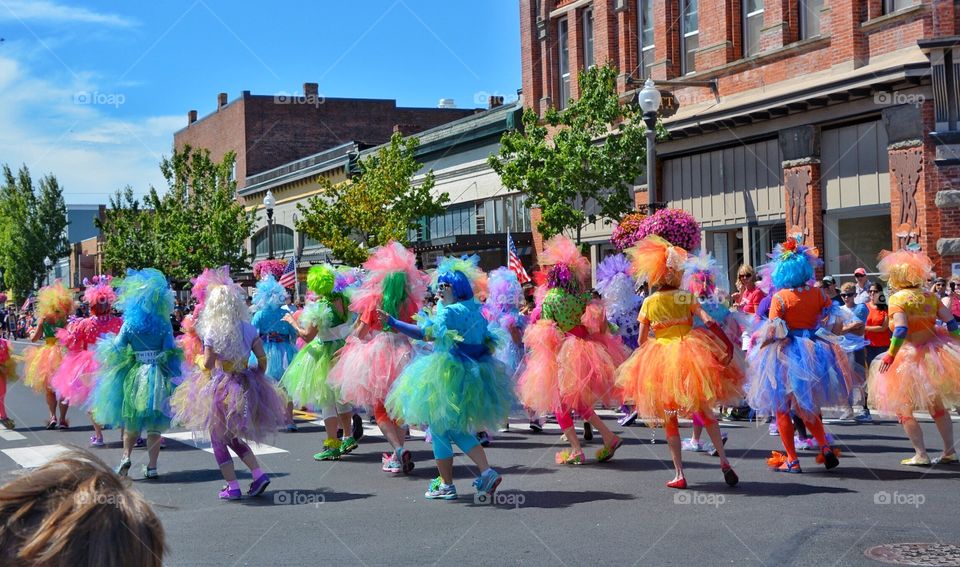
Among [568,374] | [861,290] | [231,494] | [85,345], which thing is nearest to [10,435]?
[85,345]

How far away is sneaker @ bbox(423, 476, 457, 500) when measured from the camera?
8.62 metres

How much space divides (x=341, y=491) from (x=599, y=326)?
304 cm

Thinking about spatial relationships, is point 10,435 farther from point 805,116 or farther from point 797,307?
point 805,116

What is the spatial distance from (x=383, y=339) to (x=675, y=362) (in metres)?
3.08

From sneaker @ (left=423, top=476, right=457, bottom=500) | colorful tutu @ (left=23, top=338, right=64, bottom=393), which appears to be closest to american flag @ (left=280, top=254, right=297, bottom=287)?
colorful tutu @ (left=23, top=338, right=64, bottom=393)

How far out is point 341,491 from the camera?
30.3 ft

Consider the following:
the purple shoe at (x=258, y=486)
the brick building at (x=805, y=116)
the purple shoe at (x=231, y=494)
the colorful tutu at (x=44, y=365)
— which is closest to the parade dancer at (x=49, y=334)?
the colorful tutu at (x=44, y=365)

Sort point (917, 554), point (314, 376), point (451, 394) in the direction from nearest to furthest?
point (917, 554) < point (451, 394) < point (314, 376)

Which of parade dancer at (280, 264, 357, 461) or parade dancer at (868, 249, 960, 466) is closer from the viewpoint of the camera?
parade dancer at (868, 249, 960, 466)

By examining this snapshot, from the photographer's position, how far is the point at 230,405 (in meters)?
8.65

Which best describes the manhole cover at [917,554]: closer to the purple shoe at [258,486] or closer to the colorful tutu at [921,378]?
the colorful tutu at [921,378]

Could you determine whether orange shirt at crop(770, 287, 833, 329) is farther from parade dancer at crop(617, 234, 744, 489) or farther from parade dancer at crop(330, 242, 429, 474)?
parade dancer at crop(330, 242, 429, 474)

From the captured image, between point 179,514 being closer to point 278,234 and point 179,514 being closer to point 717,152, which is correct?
point 717,152

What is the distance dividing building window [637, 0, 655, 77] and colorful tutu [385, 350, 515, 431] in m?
20.0
